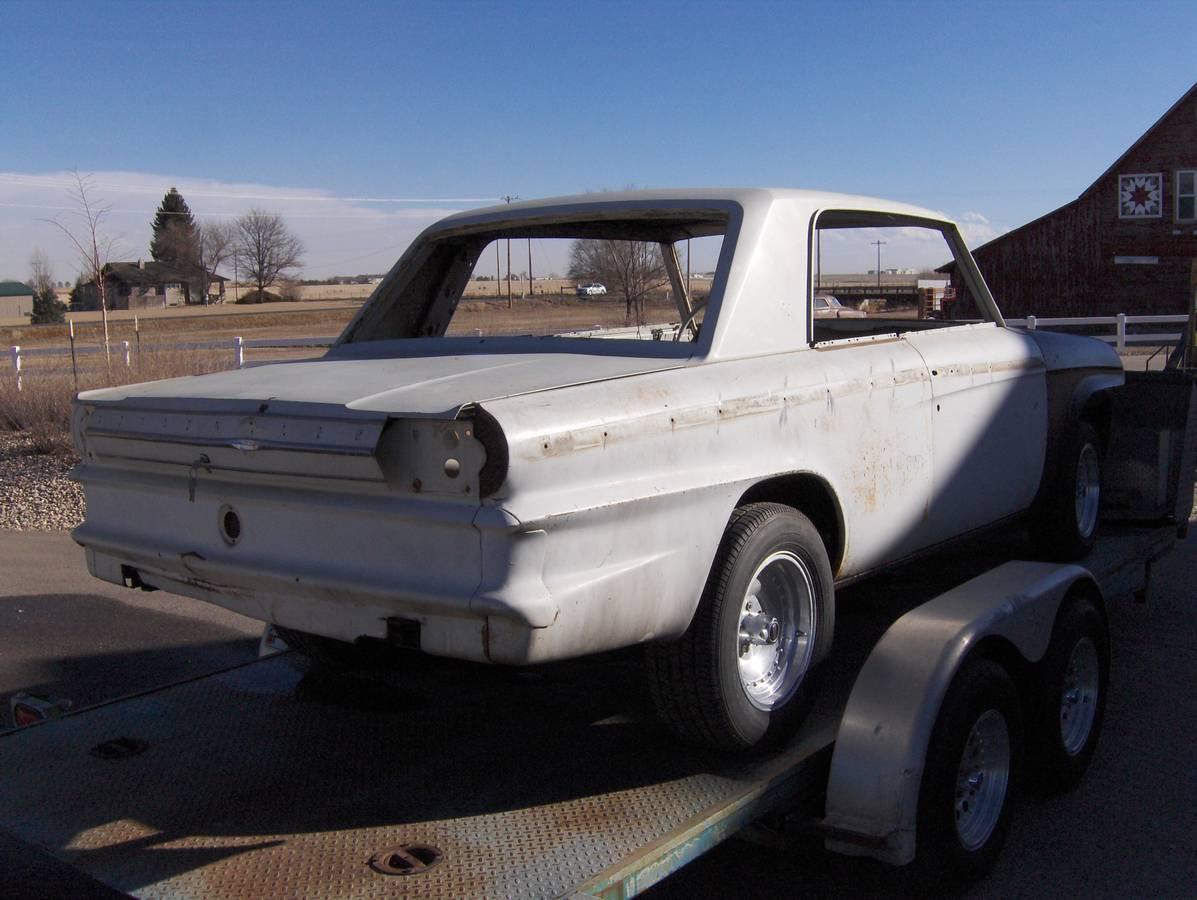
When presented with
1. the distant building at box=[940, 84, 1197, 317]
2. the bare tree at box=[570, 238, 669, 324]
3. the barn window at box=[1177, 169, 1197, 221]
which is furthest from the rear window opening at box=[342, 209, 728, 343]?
the barn window at box=[1177, 169, 1197, 221]

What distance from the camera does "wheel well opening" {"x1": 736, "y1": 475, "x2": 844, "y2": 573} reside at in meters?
3.46

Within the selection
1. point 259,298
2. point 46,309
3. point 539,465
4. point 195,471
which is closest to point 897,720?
point 539,465

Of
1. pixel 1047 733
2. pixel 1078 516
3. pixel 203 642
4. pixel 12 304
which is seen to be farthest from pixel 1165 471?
pixel 12 304

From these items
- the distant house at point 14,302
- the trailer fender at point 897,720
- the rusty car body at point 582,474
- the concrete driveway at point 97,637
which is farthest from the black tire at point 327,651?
the distant house at point 14,302

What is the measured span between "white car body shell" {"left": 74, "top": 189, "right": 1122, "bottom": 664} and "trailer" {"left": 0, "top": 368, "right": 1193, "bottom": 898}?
18.5 inches

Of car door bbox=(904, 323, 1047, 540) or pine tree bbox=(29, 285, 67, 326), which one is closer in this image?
car door bbox=(904, 323, 1047, 540)

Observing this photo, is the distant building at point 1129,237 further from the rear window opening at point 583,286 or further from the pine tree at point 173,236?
the pine tree at point 173,236

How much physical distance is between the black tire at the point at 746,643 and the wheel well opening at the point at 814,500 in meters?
0.14

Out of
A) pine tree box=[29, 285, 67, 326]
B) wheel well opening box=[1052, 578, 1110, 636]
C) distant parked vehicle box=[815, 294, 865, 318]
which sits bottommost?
wheel well opening box=[1052, 578, 1110, 636]

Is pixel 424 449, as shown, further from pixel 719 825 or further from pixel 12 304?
pixel 12 304

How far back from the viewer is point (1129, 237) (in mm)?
33469

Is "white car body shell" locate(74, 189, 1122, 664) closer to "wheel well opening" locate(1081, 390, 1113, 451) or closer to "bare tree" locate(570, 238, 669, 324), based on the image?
"bare tree" locate(570, 238, 669, 324)

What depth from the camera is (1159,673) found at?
5125 mm

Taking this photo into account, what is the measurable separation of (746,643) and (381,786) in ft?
3.65
